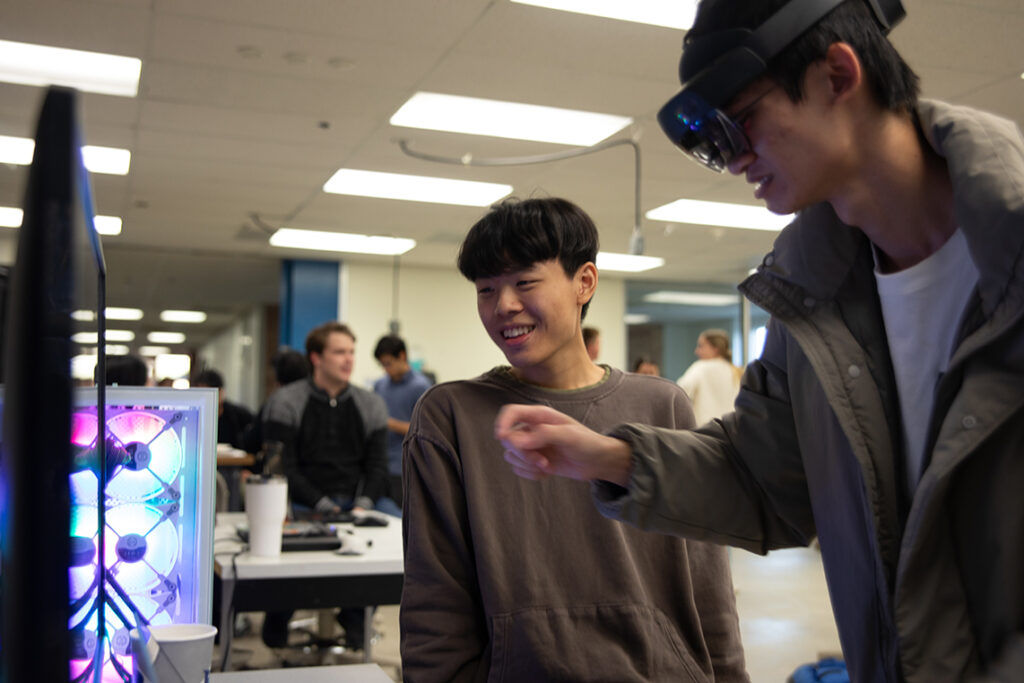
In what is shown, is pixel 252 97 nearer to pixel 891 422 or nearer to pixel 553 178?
pixel 553 178

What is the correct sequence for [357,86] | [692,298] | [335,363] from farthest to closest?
[692,298] < [357,86] < [335,363]

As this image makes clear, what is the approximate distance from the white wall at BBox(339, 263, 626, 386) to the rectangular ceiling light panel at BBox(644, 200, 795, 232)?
3139 millimetres

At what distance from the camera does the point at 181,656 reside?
3.49 ft

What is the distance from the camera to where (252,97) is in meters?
4.80

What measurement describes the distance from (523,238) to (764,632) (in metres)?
3.88

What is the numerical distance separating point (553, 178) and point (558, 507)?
524 centimetres

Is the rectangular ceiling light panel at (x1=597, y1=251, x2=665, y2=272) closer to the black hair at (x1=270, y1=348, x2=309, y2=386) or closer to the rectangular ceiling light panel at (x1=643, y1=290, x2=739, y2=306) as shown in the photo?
the rectangular ceiling light panel at (x1=643, y1=290, x2=739, y2=306)

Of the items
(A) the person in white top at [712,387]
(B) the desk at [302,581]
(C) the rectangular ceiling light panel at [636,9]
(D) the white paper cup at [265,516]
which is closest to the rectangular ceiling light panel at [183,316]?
(A) the person in white top at [712,387]

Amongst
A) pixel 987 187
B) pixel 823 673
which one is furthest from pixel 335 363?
pixel 987 187

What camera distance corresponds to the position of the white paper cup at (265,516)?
257 cm

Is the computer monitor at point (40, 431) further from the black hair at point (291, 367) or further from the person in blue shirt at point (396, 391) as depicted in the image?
the person in blue shirt at point (396, 391)

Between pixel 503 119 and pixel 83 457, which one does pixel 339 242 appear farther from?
pixel 83 457

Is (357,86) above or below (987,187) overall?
above

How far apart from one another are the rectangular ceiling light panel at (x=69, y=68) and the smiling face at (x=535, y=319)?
3515mm
